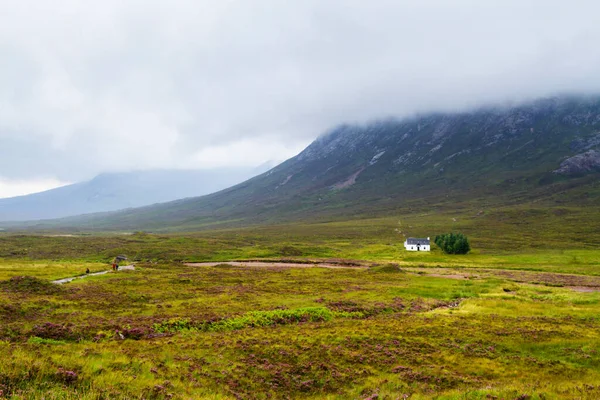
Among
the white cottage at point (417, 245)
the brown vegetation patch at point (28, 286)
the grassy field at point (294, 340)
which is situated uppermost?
the brown vegetation patch at point (28, 286)

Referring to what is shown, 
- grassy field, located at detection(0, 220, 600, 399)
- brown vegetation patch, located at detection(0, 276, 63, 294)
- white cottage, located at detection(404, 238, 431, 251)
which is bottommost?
white cottage, located at detection(404, 238, 431, 251)

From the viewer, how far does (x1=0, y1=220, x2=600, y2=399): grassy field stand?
698 inches

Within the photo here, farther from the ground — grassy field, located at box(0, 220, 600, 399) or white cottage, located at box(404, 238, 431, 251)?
grassy field, located at box(0, 220, 600, 399)

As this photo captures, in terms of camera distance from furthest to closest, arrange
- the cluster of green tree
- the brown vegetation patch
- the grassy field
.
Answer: the cluster of green tree, the brown vegetation patch, the grassy field

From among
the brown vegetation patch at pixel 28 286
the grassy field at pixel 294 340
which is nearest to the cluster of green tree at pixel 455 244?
the grassy field at pixel 294 340

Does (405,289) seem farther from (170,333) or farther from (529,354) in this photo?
(170,333)

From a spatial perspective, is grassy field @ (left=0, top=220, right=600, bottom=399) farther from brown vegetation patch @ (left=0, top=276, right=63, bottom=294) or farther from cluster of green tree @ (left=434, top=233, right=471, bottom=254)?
cluster of green tree @ (left=434, top=233, right=471, bottom=254)

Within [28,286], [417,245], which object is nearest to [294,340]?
[28,286]

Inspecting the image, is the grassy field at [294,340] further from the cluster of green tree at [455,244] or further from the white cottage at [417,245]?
the white cottage at [417,245]

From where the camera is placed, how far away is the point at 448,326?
32.7 meters

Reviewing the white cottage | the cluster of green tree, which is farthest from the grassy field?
the white cottage

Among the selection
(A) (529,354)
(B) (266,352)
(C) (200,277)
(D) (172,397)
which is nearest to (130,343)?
(B) (266,352)

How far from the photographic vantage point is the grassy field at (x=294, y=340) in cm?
1772

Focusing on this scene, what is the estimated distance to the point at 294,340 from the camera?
26.8 meters
